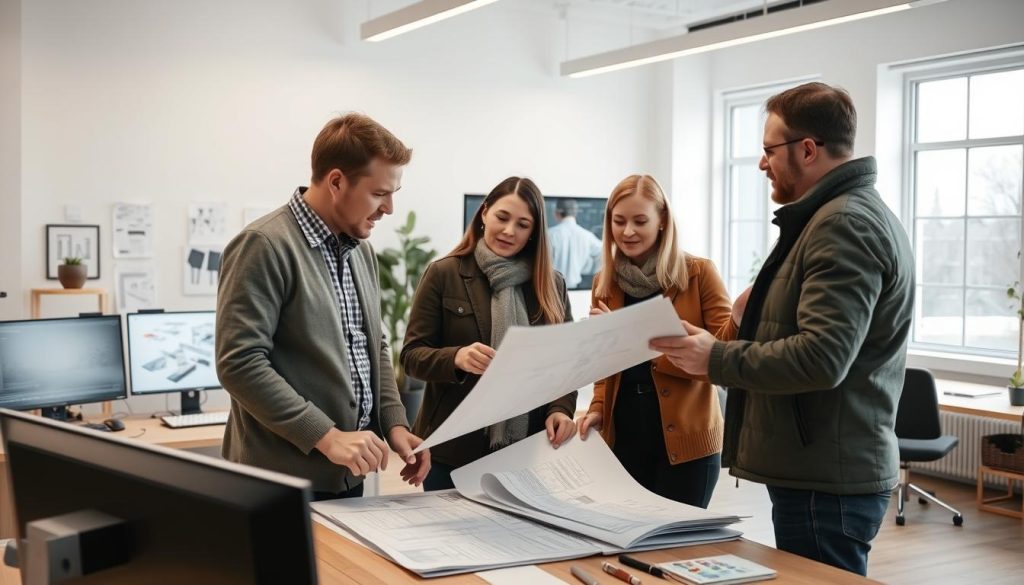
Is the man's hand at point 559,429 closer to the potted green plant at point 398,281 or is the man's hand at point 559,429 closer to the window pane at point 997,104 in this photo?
the potted green plant at point 398,281

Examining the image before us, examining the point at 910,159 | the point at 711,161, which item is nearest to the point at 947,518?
the point at 910,159

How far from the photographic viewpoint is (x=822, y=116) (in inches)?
76.1

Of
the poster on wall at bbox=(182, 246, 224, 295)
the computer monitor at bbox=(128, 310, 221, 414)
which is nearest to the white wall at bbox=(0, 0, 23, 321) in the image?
the poster on wall at bbox=(182, 246, 224, 295)

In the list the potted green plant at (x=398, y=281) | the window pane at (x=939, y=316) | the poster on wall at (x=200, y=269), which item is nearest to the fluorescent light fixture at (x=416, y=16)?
the potted green plant at (x=398, y=281)

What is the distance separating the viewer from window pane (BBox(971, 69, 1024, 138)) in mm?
6223

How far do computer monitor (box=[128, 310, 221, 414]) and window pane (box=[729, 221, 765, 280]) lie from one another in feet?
15.6

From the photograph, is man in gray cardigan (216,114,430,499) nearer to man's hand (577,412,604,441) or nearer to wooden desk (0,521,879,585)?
wooden desk (0,521,879,585)

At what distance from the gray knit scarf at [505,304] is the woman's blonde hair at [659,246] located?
0.28 metres

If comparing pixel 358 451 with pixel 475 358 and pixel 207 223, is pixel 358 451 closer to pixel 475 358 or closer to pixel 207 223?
pixel 475 358

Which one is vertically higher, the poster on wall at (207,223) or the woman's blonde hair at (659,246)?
the poster on wall at (207,223)

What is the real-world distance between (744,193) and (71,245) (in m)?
5.12

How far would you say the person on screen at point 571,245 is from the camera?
770 centimetres

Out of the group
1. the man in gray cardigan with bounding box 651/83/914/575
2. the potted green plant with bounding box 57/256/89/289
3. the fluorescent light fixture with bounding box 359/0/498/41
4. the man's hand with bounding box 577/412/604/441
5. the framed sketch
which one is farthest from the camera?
the framed sketch

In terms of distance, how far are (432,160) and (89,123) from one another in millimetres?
2323
